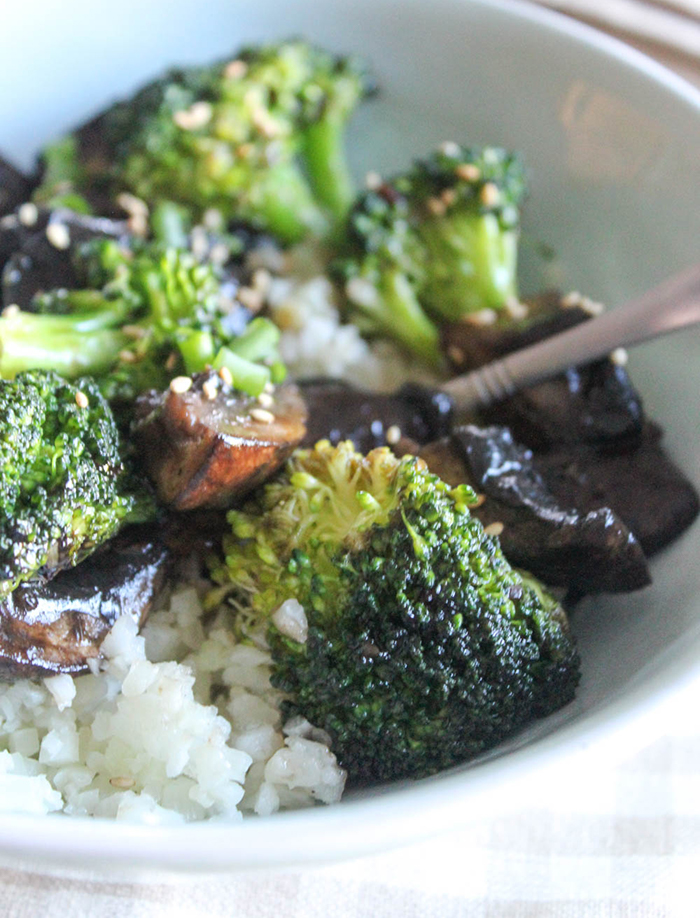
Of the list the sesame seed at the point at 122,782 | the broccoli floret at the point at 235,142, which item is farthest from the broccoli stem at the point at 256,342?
the sesame seed at the point at 122,782

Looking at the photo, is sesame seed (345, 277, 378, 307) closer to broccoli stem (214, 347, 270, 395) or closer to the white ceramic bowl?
the white ceramic bowl

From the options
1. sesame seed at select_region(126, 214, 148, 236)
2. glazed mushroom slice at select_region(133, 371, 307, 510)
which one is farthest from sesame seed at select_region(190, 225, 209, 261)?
glazed mushroom slice at select_region(133, 371, 307, 510)

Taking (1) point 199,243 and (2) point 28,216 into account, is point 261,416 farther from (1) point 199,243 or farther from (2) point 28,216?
(2) point 28,216

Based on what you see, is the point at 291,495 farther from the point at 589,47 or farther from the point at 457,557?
the point at 589,47

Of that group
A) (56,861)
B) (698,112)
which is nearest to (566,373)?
(698,112)

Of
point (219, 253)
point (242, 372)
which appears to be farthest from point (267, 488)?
point (219, 253)
